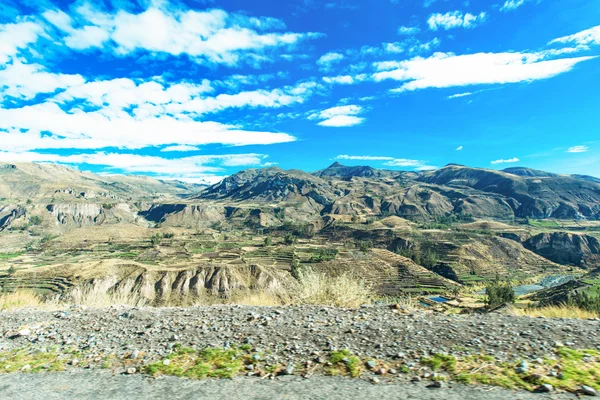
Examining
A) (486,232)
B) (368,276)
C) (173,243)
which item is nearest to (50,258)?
(173,243)

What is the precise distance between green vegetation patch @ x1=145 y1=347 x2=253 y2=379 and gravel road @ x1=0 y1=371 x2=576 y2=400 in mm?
255

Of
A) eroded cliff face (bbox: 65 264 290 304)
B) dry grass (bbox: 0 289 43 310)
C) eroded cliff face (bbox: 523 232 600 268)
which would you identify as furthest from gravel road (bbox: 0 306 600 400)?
eroded cliff face (bbox: 523 232 600 268)

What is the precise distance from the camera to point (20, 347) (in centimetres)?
746

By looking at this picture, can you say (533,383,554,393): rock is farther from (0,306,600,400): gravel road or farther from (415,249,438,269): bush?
(415,249,438,269): bush

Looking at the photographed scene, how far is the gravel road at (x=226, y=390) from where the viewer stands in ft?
15.7

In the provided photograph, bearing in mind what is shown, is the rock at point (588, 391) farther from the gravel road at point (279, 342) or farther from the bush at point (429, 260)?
the bush at point (429, 260)

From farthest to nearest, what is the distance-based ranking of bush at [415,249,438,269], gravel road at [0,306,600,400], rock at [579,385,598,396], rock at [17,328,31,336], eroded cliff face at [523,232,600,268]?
eroded cliff face at [523,232,600,268] → bush at [415,249,438,269] → rock at [17,328,31,336] → gravel road at [0,306,600,400] → rock at [579,385,598,396]

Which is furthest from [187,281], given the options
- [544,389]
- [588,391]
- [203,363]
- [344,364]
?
[588,391]

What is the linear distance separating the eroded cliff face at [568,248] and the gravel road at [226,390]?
18227cm

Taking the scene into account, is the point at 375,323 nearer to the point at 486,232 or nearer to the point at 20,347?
the point at 20,347

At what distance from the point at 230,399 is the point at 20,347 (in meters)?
6.22

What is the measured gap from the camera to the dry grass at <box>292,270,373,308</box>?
12.1 meters

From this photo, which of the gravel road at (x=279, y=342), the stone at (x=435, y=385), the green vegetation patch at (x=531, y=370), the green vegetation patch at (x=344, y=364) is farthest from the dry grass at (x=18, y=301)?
the green vegetation patch at (x=531, y=370)

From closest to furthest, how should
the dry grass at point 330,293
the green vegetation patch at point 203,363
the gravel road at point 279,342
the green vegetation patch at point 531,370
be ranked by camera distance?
1. the green vegetation patch at point 531,370
2. the gravel road at point 279,342
3. the green vegetation patch at point 203,363
4. the dry grass at point 330,293
